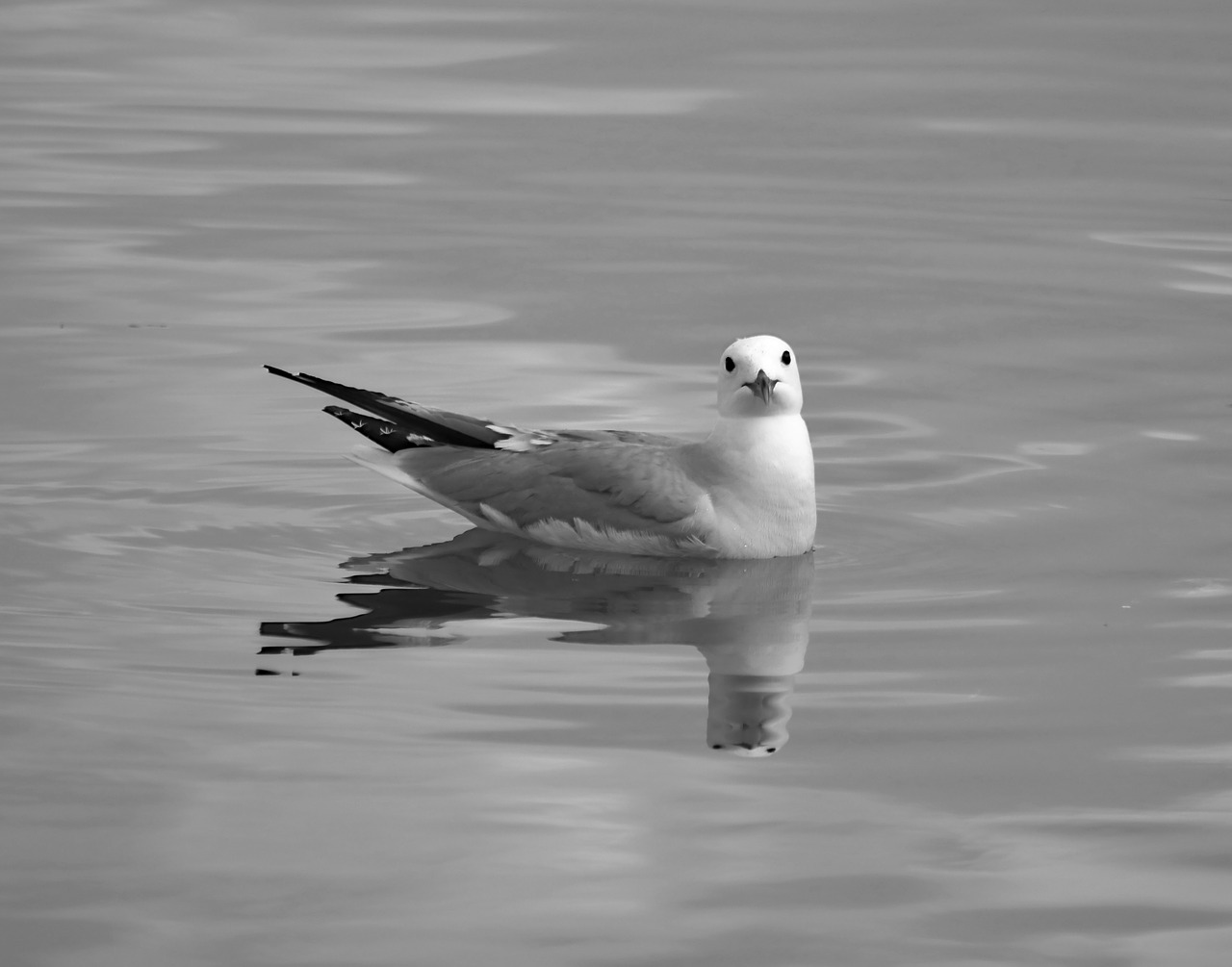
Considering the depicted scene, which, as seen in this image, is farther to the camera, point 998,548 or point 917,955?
point 998,548

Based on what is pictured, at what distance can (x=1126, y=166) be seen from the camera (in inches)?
682

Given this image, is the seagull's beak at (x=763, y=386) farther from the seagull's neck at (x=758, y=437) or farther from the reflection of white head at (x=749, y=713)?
the reflection of white head at (x=749, y=713)

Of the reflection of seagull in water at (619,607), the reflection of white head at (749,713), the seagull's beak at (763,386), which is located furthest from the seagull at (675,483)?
the reflection of white head at (749,713)

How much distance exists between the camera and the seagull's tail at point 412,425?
35.0 ft

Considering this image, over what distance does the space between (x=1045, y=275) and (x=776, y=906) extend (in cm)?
869

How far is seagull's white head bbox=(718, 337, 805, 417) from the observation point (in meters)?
9.97

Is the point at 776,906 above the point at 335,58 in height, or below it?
below

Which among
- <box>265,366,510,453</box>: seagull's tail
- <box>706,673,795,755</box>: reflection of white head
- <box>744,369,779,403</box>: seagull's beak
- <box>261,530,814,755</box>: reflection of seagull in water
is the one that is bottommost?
<box>706,673,795,755</box>: reflection of white head

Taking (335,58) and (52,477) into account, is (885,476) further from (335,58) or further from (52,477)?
(335,58)

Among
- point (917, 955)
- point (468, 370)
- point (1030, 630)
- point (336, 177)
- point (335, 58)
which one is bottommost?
point (917, 955)

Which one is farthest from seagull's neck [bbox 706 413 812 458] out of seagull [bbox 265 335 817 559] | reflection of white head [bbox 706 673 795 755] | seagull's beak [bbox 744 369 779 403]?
reflection of white head [bbox 706 673 795 755]

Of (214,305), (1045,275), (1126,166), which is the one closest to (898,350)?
(1045,275)

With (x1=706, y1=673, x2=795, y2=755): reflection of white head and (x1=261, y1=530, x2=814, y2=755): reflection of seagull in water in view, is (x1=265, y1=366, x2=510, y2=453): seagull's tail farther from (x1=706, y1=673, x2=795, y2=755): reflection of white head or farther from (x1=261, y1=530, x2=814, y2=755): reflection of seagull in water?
(x1=706, y1=673, x2=795, y2=755): reflection of white head

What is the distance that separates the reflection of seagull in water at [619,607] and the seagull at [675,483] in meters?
0.11
